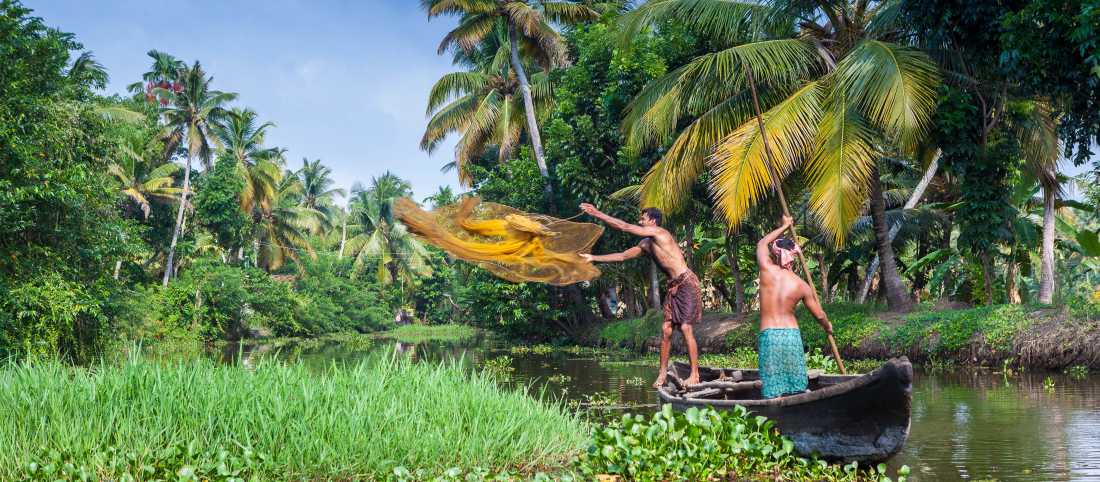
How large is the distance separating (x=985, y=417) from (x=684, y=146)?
Answer: 30.1ft

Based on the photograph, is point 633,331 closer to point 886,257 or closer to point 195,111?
point 886,257

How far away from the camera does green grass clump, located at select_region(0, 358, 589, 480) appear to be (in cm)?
532

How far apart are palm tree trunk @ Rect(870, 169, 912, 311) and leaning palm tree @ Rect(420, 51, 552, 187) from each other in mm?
13955

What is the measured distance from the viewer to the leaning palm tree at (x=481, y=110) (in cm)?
2761

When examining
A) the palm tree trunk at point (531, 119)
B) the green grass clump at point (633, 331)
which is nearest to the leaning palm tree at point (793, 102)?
the green grass clump at point (633, 331)

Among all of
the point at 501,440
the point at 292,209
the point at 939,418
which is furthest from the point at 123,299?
the point at 292,209

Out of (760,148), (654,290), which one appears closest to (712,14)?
(760,148)

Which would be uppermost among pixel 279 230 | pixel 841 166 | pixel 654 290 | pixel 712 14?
pixel 712 14

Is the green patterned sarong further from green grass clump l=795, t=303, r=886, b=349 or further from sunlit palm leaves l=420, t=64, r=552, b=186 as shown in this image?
sunlit palm leaves l=420, t=64, r=552, b=186

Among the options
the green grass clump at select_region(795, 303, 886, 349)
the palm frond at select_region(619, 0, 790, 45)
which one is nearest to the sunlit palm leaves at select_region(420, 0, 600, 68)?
the palm frond at select_region(619, 0, 790, 45)

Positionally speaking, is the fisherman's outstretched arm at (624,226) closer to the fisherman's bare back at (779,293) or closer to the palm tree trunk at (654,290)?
the fisherman's bare back at (779,293)

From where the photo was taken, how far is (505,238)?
28.1 ft

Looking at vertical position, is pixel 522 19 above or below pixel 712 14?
above

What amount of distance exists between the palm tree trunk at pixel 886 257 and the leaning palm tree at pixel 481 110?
13955mm
